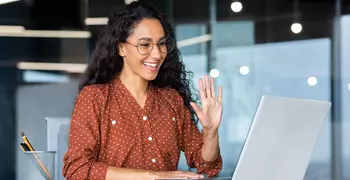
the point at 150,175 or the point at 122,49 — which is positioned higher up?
the point at 122,49

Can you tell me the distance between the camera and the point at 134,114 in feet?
7.34

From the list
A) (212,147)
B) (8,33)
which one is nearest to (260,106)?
(212,147)

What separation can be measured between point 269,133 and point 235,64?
4114 mm

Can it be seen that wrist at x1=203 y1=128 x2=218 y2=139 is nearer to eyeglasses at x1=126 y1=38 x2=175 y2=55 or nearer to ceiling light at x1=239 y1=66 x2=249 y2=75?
eyeglasses at x1=126 y1=38 x2=175 y2=55

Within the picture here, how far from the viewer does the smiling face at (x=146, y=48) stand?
7.12 ft

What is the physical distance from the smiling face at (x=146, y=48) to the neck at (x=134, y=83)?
0.10ft

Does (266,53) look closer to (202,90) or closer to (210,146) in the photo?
(210,146)

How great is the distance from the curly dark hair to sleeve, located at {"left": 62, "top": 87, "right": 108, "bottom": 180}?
134mm

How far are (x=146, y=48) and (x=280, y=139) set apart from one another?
1.68 feet

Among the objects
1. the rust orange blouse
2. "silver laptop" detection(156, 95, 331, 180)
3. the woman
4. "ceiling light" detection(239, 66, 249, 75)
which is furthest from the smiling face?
"ceiling light" detection(239, 66, 249, 75)

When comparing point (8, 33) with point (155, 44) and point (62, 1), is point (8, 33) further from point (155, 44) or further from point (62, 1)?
A: point (155, 44)

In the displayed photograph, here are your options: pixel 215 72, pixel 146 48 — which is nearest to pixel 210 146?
pixel 146 48

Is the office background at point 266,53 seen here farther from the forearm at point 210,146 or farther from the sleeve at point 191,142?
the forearm at point 210,146

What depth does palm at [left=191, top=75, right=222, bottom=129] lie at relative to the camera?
198 cm
